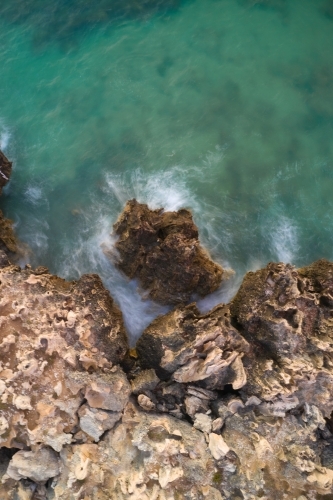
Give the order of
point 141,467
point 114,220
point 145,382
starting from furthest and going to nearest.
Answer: point 114,220
point 145,382
point 141,467

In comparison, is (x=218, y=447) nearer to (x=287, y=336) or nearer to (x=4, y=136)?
(x=287, y=336)

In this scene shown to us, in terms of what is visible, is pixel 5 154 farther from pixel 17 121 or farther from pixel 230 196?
pixel 230 196

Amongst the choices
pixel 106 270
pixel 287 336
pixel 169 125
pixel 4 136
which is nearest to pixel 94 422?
pixel 106 270

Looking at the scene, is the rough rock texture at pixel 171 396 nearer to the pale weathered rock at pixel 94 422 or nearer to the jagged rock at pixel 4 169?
the pale weathered rock at pixel 94 422

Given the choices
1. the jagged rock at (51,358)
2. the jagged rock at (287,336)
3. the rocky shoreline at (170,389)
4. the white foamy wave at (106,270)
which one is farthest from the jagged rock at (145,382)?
the jagged rock at (287,336)

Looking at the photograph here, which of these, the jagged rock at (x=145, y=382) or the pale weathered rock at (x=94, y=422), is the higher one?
the pale weathered rock at (x=94, y=422)
